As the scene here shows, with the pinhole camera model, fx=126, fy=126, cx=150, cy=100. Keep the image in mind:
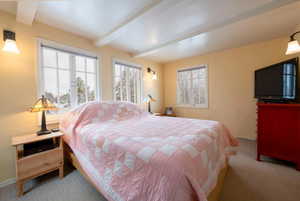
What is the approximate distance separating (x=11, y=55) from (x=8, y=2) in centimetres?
67

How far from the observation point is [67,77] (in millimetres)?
2439

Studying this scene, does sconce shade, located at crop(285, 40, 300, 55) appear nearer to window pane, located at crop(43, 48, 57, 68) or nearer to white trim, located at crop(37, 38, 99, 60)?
white trim, located at crop(37, 38, 99, 60)

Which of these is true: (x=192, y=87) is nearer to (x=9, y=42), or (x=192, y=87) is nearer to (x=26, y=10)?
(x=26, y=10)

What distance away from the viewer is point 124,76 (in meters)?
3.49

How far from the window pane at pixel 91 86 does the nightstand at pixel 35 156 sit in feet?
3.50

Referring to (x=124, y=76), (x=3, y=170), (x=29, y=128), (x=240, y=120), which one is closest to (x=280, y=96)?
(x=240, y=120)

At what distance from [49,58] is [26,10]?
74 cm

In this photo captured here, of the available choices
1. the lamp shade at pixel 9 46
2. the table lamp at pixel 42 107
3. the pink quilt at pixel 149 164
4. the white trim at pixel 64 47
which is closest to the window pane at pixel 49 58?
the white trim at pixel 64 47

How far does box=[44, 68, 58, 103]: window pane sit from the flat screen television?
3969mm

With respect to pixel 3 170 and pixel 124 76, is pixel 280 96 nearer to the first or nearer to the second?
pixel 124 76

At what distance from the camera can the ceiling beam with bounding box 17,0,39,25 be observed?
1510 millimetres

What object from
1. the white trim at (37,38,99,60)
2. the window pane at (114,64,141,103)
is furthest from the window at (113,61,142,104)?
the white trim at (37,38,99,60)

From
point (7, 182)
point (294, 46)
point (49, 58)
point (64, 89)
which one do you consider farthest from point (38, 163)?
point (294, 46)

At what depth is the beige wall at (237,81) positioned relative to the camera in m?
2.94
